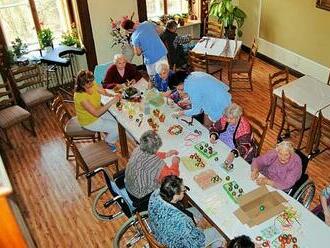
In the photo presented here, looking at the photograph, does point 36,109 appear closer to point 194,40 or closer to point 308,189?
point 194,40

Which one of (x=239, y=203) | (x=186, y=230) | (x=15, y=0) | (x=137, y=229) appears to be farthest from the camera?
(x=15, y=0)

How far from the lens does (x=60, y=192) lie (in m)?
4.83

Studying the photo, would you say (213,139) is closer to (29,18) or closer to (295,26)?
(295,26)

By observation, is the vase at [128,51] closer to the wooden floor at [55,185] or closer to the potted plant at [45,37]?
the potted plant at [45,37]

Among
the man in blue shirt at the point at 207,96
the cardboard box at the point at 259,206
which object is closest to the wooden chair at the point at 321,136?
the man in blue shirt at the point at 207,96

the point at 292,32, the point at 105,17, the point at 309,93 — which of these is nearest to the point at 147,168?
the point at 309,93

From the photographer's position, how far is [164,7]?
7.55 m

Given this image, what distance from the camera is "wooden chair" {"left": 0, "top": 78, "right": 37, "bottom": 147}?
554cm

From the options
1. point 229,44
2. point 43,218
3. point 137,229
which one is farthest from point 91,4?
point 137,229

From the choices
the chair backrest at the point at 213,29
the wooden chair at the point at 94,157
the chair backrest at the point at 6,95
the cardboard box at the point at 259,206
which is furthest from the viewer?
the chair backrest at the point at 213,29

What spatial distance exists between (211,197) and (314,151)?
2442mm

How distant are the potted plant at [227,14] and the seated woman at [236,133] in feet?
Answer: 12.2

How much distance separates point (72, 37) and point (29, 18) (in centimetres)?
77

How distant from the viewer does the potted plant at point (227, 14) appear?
711 centimetres
